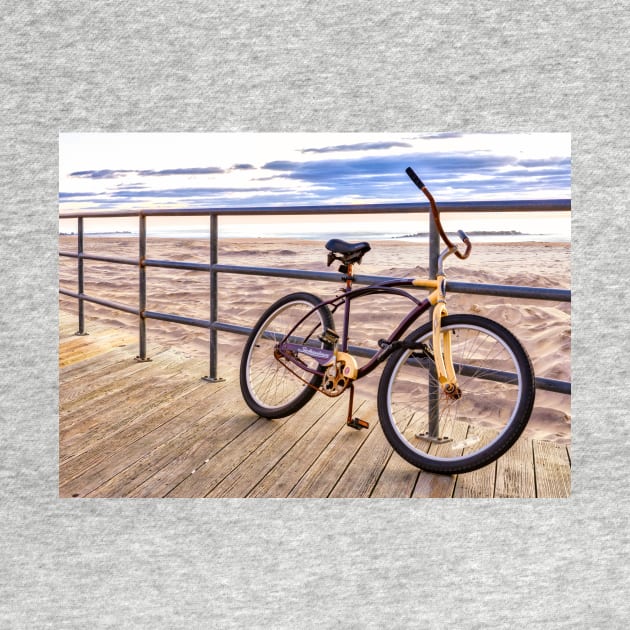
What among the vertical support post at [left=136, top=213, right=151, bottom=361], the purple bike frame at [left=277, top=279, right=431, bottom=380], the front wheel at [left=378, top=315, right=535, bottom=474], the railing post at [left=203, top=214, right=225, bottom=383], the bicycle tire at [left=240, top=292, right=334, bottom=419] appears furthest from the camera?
the vertical support post at [left=136, top=213, right=151, bottom=361]

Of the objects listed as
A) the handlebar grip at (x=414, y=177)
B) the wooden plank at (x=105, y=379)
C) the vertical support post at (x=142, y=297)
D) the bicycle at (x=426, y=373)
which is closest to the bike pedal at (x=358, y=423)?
the bicycle at (x=426, y=373)

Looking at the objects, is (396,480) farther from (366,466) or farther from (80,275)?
(80,275)

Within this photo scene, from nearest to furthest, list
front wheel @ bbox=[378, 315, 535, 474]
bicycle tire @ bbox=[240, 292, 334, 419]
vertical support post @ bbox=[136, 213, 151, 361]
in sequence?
front wheel @ bbox=[378, 315, 535, 474] < bicycle tire @ bbox=[240, 292, 334, 419] < vertical support post @ bbox=[136, 213, 151, 361]

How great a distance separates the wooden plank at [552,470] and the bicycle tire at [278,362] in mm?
682

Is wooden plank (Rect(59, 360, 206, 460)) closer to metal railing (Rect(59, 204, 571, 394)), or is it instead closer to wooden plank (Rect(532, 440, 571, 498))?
metal railing (Rect(59, 204, 571, 394))

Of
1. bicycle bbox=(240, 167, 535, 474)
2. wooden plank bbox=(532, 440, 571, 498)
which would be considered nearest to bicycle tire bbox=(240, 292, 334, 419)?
bicycle bbox=(240, 167, 535, 474)

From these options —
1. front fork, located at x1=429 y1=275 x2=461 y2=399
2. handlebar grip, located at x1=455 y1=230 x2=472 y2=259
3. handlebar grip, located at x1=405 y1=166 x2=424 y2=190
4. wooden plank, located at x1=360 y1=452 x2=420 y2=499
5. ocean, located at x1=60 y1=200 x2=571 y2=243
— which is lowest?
wooden plank, located at x1=360 y1=452 x2=420 y2=499

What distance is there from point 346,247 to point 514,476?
80 centimetres

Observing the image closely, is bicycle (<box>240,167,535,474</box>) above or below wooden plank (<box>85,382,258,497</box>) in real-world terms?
above

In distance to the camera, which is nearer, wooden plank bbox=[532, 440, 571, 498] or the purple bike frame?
wooden plank bbox=[532, 440, 571, 498]

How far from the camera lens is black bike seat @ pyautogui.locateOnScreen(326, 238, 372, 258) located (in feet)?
6.63

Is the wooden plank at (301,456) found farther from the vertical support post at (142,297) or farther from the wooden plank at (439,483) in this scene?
the vertical support post at (142,297)

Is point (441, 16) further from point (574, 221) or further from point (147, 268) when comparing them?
point (147, 268)

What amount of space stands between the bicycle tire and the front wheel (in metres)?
0.31
